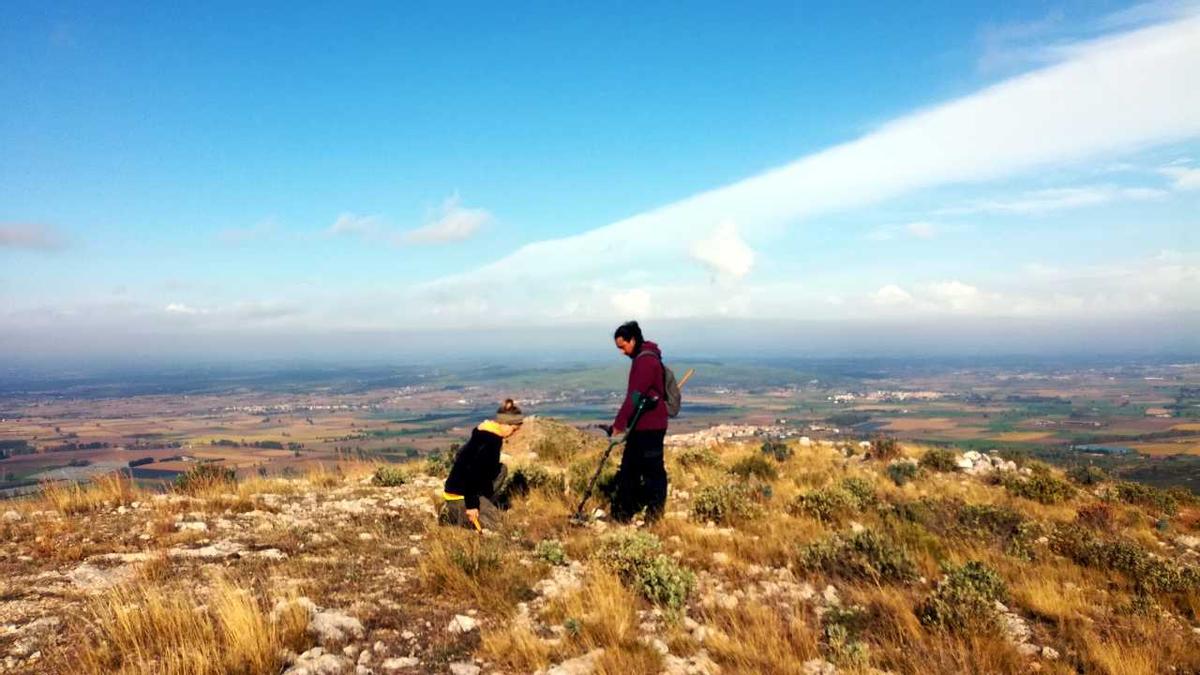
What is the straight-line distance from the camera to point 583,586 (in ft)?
19.2

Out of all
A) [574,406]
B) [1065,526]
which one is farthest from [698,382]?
[1065,526]

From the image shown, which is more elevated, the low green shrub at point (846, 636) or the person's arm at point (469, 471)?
the person's arm at point (469, 471)

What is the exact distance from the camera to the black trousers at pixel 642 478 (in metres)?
8.22

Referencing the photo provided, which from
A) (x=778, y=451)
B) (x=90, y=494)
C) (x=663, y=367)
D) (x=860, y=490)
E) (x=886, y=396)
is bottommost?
(x=886, y=396)

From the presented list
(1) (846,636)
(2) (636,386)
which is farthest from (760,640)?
(2) (636,386)

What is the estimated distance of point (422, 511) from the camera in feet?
29.7

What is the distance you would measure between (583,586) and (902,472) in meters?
9.79

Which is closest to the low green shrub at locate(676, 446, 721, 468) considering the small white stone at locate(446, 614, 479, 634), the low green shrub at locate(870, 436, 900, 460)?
the low green shrub at locate(870, 436, 900, 460)

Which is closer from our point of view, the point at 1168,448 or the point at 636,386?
the point at 636,386

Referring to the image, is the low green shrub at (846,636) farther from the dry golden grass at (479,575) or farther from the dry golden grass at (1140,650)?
the dry golden grass at (479,575)

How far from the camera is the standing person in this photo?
804cm

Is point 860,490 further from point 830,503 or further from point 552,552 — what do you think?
point 552,552

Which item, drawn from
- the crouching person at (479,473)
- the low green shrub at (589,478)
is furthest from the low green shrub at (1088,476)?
the crouching person at (479,473)

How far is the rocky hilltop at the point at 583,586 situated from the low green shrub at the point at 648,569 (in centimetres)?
3
